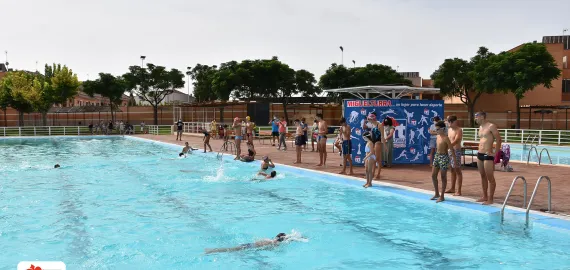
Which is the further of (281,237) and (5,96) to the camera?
(5,96)

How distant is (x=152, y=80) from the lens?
204 feet

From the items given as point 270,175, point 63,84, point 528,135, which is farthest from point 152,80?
point 270,175

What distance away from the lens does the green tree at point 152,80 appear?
202ft

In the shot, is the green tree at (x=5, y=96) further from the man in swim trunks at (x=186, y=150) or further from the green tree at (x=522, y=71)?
the green tree at (x=522, y=71)

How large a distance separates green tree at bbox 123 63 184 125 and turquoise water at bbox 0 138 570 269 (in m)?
50.1

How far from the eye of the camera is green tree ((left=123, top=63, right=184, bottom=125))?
202ft

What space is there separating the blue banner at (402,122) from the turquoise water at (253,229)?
2.59 metres

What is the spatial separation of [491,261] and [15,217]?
8854mm

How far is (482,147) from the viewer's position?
8523mm

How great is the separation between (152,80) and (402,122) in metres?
52.4

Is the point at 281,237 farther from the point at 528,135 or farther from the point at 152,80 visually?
the point at 152,80

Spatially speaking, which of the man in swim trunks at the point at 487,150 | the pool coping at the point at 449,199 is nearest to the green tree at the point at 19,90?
the pool coping at the point at 449,199

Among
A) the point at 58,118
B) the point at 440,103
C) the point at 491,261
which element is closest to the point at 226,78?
the point at 58,118

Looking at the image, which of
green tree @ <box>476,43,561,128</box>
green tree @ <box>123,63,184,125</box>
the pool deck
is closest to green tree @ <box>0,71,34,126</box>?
Result: green tree @ <box>123,63,184,125</box>
